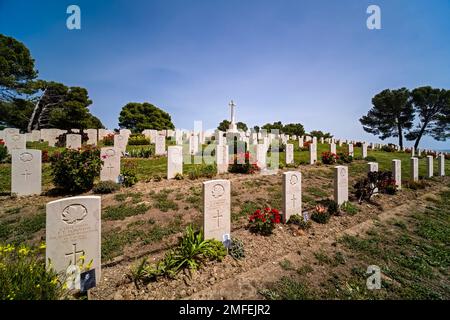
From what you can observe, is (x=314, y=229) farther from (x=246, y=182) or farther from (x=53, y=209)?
(x=53, y=209)

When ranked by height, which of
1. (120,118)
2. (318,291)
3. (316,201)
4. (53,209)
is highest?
(120,118)

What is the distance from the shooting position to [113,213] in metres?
5.64

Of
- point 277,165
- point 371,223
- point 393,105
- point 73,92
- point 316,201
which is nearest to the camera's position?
point 371,223

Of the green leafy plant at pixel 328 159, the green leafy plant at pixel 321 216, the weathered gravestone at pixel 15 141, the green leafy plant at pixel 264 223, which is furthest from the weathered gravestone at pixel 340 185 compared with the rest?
the weathered gravestone at pixel 15 141

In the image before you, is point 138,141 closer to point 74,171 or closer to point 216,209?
point 74,171

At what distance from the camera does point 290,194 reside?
5676 mm

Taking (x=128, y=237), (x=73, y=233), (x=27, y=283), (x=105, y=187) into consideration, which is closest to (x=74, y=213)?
(x=73, y=233)

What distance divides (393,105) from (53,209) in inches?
1852

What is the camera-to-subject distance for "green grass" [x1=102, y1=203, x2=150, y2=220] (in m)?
5.49

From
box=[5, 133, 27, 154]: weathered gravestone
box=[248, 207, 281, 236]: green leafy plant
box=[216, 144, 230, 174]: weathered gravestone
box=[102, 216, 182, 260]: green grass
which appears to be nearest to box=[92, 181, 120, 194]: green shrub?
box=[102, 216, 182, 260]: green grass

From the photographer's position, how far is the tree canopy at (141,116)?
41.1 meters

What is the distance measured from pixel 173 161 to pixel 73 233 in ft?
19.6

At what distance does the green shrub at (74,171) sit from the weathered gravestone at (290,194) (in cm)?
689
